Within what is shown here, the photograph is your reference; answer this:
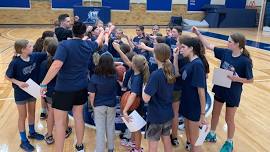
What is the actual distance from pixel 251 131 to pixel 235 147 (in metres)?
0.70

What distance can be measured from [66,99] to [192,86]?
1425mm

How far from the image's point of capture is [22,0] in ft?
54.7

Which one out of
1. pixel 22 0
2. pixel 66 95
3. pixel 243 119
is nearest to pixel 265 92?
pixel 243 119

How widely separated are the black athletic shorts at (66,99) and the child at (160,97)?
817 mm

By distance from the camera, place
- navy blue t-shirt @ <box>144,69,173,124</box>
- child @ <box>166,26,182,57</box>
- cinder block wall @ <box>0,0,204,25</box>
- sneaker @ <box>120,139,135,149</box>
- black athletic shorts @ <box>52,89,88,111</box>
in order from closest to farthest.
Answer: navy blue t-shirt @ <box>144,69,173,124</box> → black athletic shorts @ <box>52,89,88,111</box> → sneaker @ <box>120,139,135,149</box> → child @ <box>166,26,182,57</box> → cinder block wall @ <box>0,0,204,25</box>

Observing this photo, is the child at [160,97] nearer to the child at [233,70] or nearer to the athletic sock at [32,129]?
the child at [233,70]

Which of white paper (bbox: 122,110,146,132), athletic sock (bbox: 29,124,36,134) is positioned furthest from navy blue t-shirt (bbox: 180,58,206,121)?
athletic sock (bbox: 29,124,36,134)

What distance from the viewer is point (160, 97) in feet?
9.82

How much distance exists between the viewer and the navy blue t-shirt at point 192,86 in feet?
9.96

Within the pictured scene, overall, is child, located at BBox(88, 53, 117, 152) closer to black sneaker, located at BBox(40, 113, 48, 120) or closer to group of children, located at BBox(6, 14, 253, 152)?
group of children, located at BBox(6, 14, 253, 152)

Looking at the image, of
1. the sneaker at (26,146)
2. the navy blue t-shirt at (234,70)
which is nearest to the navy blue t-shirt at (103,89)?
the sneaker at (26,146)

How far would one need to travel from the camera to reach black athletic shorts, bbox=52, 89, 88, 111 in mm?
3137

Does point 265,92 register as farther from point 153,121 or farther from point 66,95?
point 66,95

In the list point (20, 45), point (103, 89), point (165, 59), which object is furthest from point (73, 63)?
point (165, 59)
